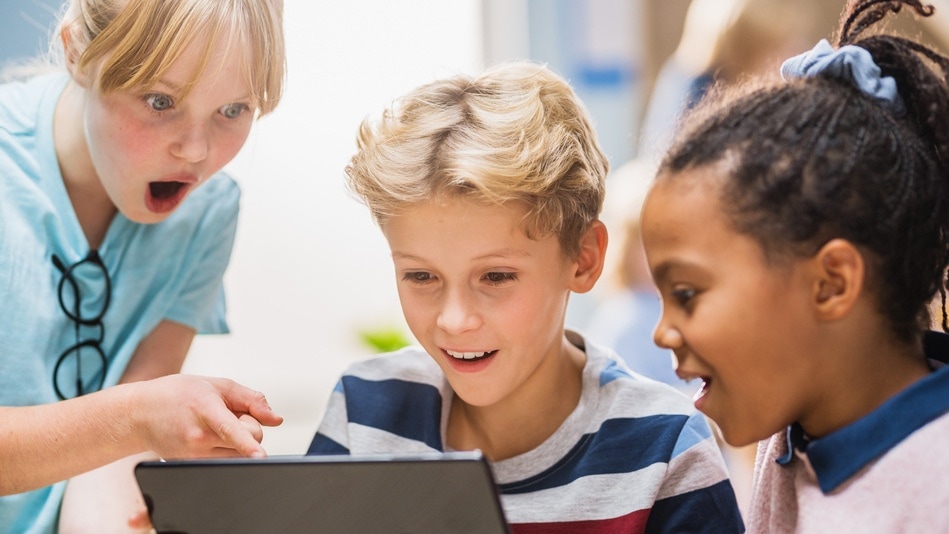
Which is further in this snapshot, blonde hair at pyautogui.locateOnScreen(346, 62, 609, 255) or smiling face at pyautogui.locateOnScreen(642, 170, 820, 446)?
blonde hair at pyautogui.locateOnScreen(346, 62, 609, 255)

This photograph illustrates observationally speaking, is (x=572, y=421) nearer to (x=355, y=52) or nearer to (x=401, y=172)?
(x=401, y=172)

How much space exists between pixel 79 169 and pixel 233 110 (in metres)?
0.23

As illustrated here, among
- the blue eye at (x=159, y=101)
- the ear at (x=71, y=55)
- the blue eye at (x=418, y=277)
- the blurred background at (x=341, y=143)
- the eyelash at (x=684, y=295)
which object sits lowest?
the blurred background at (x=341, y=143)

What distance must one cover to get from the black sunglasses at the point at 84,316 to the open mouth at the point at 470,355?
47 centimetres

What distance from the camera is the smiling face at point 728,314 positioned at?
2.45 feet

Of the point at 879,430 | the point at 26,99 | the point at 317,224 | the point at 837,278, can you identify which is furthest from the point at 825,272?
the point at 317,224

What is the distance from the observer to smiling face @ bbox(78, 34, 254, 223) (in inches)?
42.8

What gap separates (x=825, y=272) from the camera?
29.2 inches

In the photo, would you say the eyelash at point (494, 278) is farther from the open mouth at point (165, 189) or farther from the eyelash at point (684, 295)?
the open mouth at point (165, 189)

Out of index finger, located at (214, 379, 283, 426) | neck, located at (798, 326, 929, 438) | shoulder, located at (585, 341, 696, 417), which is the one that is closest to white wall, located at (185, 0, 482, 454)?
shoulder, located at (585, 341, 696, 417)

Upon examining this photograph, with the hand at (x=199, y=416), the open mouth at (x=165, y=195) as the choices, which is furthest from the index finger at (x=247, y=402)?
the open mouth at (x=165, y=195)

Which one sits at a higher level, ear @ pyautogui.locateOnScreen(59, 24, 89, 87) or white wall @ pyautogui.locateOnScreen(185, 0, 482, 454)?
ear @ pyautogui.locateOnScreen(59, 24, 89, 87)

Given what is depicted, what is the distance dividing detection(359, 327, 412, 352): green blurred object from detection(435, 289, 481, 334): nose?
1.46 m

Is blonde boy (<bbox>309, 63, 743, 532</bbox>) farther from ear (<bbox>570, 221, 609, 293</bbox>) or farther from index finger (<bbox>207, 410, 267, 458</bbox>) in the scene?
index finger (<bbox>207, 410, 267, 458</bbox>)
